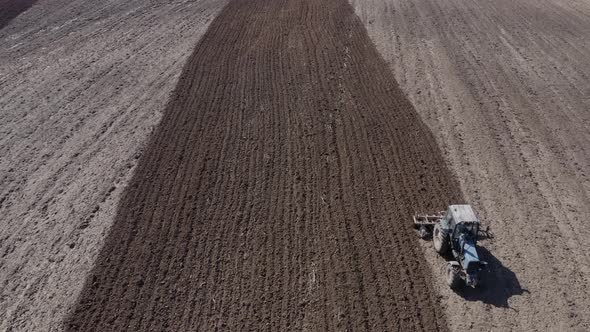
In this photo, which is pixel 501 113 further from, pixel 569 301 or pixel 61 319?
pixel 61 319

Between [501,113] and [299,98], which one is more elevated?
[299,98]

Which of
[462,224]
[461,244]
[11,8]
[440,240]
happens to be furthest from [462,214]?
[11,8]

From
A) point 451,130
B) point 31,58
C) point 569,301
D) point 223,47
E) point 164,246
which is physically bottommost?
point 569,301

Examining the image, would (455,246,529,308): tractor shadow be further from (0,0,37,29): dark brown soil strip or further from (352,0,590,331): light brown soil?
(0,0,37,29): dark brown soil strip

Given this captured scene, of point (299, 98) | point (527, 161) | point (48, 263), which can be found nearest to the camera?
point (48, 263)

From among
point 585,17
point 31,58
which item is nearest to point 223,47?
point 31,58

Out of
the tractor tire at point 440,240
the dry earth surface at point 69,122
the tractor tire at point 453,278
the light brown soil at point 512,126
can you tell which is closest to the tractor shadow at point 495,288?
the light brown soil at point 512,126
